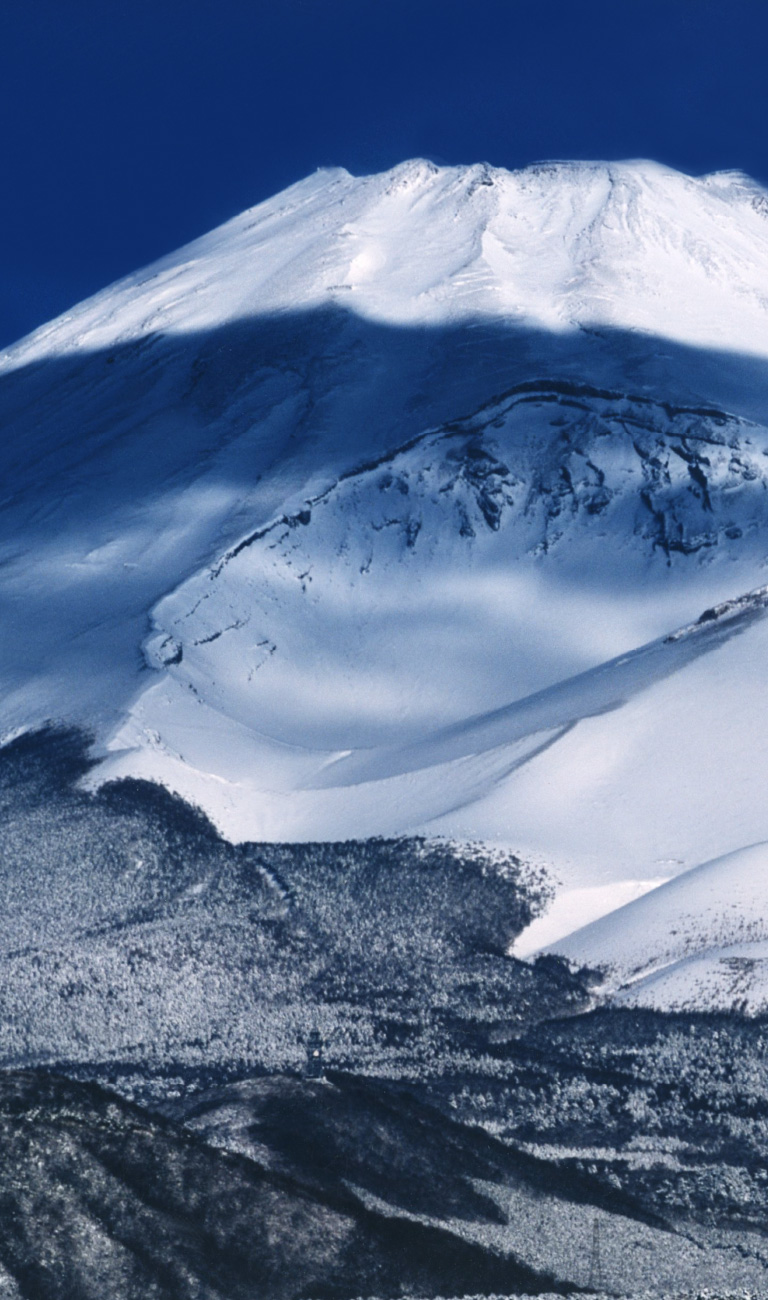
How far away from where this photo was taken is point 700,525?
120 ft

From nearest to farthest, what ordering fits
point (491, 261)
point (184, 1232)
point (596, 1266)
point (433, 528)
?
point (596, 1266) → point (184, 1232) → point (433, 528) → point (491, 261)

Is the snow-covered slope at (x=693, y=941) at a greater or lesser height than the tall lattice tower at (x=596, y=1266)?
greater

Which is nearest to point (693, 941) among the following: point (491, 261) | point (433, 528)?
point (433, 528)

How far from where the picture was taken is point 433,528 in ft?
122

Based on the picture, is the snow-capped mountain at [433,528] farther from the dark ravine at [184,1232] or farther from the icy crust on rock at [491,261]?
the dark ravine at [184,1232]

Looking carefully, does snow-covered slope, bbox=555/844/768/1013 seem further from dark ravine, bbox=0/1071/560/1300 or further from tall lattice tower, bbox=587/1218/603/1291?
dark ravine, bbox=0/1071/560/1300

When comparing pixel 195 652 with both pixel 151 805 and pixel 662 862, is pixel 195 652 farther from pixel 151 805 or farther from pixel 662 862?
pixel 662 862

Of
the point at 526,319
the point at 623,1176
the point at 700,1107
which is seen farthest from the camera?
the point at 526,319

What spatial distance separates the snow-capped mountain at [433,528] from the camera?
939 inches

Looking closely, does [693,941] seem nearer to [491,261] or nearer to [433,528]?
[433,528]

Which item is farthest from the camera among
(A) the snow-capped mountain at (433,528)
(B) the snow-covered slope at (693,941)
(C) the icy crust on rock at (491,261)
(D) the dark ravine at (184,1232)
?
(C) the icy crust on rock at (491,261)

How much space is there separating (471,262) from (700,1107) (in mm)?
38812

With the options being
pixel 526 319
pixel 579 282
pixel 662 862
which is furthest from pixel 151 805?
pixel 579 282

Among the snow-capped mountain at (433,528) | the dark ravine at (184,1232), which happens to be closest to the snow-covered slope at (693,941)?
the snow-capped mountain at (433,528)
